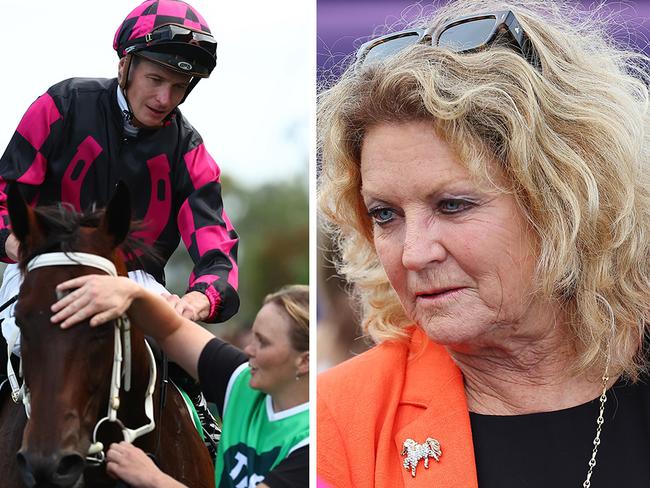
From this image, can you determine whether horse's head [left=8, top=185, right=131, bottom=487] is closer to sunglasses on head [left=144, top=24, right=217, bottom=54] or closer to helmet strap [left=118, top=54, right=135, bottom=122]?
helmet strap [left=118, top=54, right=135, bottom=122]

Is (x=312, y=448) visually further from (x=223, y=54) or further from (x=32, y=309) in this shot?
(x=223, y=54)

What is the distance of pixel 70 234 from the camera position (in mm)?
1495

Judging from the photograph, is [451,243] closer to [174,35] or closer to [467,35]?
[467,35]

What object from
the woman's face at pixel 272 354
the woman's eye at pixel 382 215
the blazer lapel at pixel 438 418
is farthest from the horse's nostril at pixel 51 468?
the woman's eye at pixel 382 215

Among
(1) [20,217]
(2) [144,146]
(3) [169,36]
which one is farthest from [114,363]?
(3) [169,36]

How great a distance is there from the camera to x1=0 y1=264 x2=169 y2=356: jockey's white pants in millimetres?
1453

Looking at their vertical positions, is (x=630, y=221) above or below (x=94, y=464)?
above

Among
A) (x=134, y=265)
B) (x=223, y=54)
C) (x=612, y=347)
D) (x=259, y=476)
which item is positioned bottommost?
(x=259, y=476)

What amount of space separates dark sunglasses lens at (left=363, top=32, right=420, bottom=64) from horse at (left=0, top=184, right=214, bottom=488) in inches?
24.0

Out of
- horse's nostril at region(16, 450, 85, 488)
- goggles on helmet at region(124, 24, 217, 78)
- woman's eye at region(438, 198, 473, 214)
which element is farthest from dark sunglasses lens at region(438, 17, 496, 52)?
horse's nostril at region(16, 450, 85, 488)

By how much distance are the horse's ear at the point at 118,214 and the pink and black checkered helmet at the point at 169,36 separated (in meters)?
0.29

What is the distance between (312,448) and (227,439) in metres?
0.23

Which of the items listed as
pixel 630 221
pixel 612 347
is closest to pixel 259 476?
pixel 612 347

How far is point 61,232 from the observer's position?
149cm
